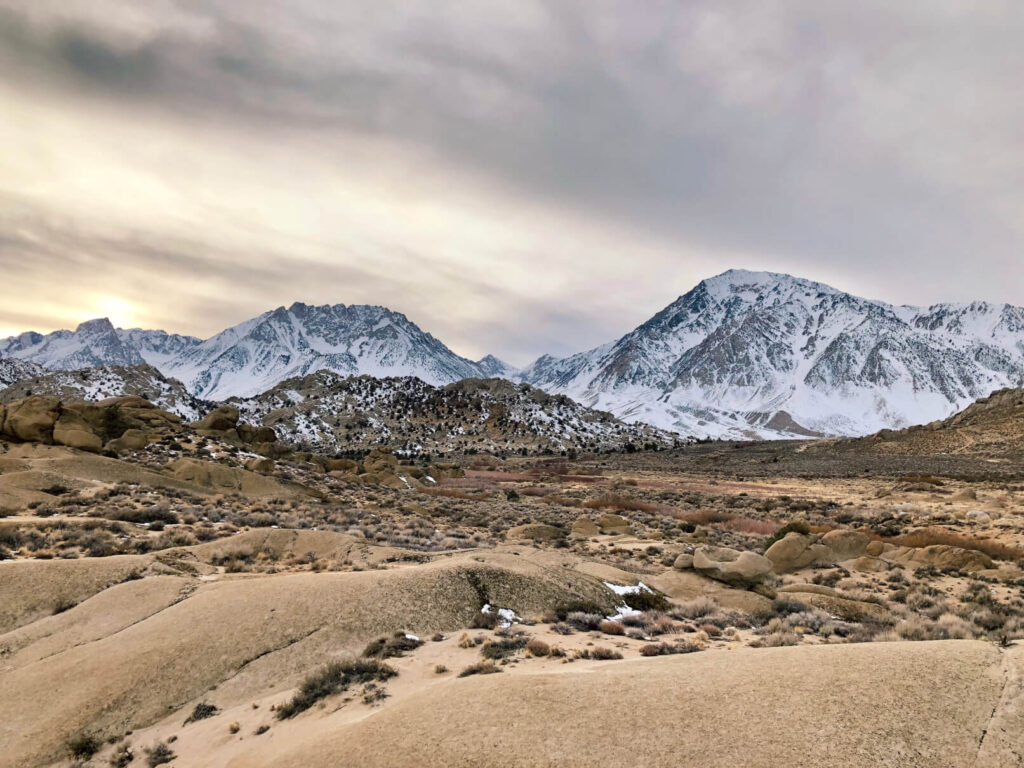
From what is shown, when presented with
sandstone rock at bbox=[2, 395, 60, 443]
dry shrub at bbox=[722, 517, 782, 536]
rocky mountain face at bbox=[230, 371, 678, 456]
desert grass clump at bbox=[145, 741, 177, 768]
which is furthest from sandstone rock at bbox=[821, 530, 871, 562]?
rocky mountain face at bbox=[230, 371, 678, 456]

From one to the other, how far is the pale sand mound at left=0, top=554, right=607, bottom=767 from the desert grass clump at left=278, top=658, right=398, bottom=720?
0.93 metres

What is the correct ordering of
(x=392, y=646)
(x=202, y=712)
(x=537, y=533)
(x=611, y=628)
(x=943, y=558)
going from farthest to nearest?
(x=537, y=533) → (x=943, y=558) → (x=611, y=628) → (x=392, y=646) → (x=202, y=712)

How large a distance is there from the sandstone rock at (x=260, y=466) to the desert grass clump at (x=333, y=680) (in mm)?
32634

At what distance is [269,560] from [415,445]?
123 meters

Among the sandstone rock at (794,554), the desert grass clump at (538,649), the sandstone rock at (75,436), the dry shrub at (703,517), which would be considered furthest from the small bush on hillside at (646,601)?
the sandstone rock at (75,436)

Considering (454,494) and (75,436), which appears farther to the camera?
(454,494)

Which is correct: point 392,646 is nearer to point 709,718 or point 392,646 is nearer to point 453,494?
point 709,718

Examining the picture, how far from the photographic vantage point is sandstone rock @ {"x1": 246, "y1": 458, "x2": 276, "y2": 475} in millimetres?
37531

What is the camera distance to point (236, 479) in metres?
32.4

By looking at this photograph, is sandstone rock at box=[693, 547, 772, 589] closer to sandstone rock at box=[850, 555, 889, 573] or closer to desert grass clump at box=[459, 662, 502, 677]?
sandstone rock at box=[850, 555, 889, 573]

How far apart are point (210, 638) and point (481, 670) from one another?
500cm

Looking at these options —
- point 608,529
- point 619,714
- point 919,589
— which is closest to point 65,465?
point 608,529

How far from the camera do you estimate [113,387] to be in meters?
183

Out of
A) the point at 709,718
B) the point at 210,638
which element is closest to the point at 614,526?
the point at 210,638
